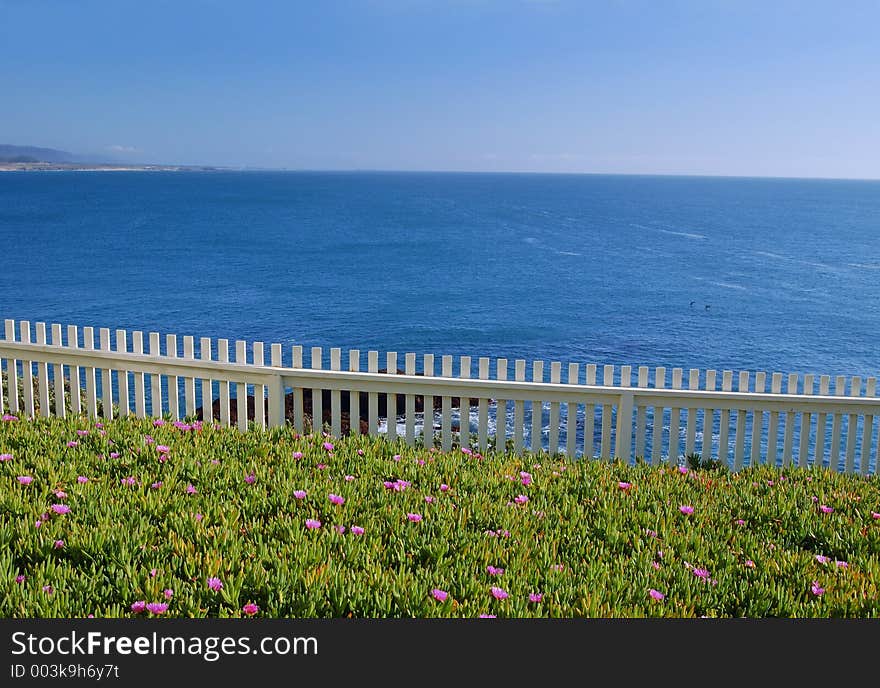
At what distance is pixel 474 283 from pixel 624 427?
163ft

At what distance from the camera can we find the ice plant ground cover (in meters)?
3.49

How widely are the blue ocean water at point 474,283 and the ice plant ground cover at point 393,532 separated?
2906 cm

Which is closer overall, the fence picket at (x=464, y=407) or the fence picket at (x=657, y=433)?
the fence picket at (x=657, y=433)

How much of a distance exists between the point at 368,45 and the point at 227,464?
150 metres

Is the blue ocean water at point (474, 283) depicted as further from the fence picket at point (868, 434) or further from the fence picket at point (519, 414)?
the fence picket at point (519, 414)

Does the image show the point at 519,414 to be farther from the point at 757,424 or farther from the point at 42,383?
the point at 42,383

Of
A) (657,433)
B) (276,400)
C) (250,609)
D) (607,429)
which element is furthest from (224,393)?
(250,609)

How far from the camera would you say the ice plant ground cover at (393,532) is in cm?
349

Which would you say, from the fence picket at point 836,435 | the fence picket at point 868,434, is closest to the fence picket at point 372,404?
the fence picket at point 836,435

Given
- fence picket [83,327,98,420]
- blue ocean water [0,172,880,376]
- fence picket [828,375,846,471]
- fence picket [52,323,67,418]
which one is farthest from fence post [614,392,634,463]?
blue ocean water [0,172,880,376]

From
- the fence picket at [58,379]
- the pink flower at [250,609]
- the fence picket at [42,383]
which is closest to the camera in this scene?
the pink flower at [250,609]

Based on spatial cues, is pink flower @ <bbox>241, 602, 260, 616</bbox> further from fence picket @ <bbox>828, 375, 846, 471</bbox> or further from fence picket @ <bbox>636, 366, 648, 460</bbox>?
fence picket @ <bbox>828, 375, 846, 471</bbox>

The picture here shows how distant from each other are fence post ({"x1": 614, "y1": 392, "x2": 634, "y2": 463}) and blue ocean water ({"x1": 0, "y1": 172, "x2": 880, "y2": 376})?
2735 cm

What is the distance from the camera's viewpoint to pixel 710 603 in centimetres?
371
